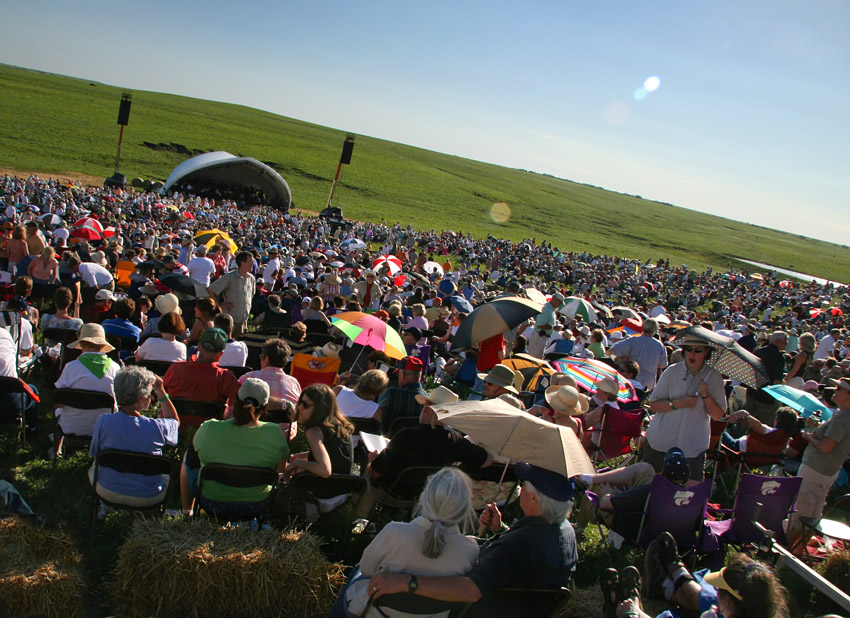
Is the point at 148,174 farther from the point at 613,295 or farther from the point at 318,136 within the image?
the point at 318,136

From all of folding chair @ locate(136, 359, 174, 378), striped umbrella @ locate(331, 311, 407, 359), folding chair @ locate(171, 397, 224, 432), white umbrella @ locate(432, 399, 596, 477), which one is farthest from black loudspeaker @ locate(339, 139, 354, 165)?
white umbrella @ locate(432, 399, 596, 477)

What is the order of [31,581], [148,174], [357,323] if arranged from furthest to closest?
[148,174] < [357,323] < [31,581]

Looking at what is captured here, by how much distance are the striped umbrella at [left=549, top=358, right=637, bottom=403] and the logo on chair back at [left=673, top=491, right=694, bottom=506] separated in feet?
6.16

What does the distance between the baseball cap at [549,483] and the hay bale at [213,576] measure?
149 centimetres

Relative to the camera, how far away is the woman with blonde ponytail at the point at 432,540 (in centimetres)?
287

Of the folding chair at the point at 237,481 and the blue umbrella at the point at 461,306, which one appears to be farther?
the blue umbrella at the point at 461,306

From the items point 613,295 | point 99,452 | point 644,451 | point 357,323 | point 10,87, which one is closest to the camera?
point 99,452

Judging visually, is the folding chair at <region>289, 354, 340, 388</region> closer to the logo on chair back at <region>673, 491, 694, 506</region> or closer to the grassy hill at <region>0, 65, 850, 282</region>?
the logo on chair back at <region>673, 491, 694, 506</region>

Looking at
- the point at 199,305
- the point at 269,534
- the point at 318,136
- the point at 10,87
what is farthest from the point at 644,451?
the point at 318,136

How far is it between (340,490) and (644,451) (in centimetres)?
323

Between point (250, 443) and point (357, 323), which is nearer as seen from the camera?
point (250, 443)

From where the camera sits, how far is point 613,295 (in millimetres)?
35969

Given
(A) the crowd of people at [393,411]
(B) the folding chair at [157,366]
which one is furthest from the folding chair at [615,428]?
(B) the folding chair at [157,366]

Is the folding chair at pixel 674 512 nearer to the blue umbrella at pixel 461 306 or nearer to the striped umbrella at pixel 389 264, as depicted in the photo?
the blue umbrella at pixel 461 306
